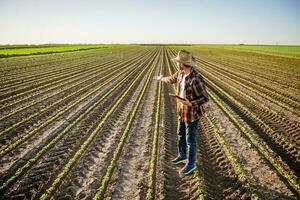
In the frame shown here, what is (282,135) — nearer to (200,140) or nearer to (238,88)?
(200,140)

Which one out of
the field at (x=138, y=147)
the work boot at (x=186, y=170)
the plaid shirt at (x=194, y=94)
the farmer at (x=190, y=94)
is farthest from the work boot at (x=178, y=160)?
the plaid shirt at (x=194, y=94)

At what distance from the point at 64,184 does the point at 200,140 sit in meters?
3.80

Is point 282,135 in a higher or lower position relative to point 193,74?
lower

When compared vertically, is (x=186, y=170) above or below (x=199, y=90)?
below

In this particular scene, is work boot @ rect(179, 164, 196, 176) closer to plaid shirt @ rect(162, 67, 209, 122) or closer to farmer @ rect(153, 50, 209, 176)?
farmer @ rect(153, 50, 209, 176)

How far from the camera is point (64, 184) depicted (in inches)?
201

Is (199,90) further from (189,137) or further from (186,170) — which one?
(186,170)

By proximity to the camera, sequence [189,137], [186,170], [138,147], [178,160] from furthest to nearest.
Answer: [138,147]
[178,160]
[186,170]
[189,137]

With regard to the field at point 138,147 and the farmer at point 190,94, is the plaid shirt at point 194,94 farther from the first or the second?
the field at point 138,147

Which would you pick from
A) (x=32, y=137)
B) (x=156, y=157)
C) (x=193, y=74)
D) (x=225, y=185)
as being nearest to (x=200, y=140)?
(x=156, y=157)

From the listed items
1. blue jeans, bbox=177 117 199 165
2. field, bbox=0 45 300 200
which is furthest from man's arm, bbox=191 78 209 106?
field, bbox=0 45 300 200

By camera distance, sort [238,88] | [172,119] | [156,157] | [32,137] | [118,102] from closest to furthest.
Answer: [156,157] → [32,137] → [172,119] → [118,102] → [238,88]

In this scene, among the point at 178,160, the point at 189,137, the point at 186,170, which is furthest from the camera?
the point at 178,160

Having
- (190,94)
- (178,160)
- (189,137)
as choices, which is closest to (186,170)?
(178,160)
